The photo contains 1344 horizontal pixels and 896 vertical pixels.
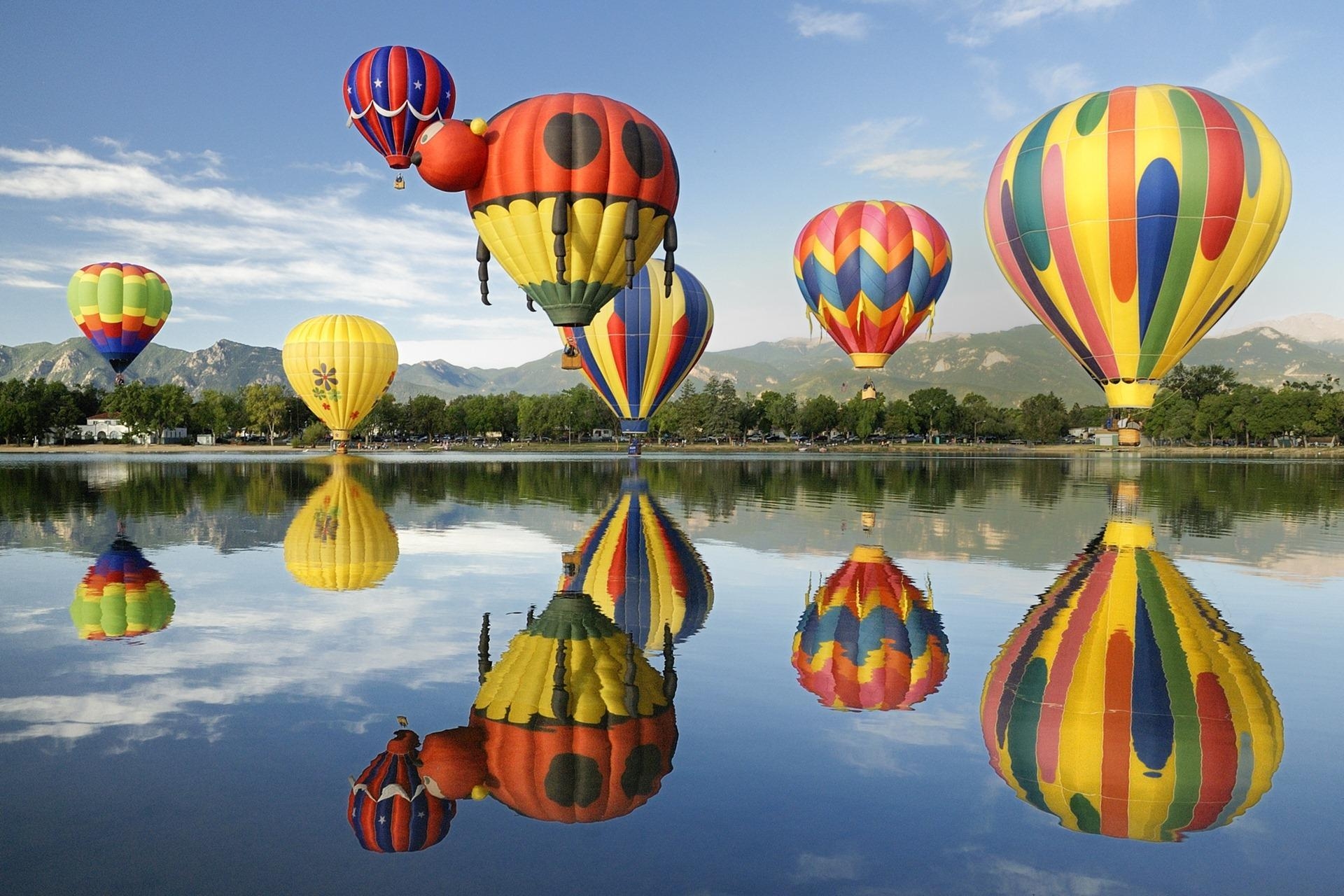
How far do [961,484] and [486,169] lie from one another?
77.4ft

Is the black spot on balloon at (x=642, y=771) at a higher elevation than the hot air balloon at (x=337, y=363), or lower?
lower

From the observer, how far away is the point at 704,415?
375ft

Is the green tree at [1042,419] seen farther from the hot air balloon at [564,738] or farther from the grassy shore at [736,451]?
the hot air balloon at [564,738]

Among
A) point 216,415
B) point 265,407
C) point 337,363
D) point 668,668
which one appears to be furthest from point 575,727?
point 216,415

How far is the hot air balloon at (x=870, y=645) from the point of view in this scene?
6.70 metres

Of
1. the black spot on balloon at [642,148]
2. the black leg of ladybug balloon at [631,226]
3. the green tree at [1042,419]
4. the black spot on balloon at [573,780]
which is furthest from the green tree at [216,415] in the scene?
the black spot on balloon at [573,780]

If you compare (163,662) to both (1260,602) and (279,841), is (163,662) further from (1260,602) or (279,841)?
(1260,602)

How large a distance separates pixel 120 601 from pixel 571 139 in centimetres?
1137

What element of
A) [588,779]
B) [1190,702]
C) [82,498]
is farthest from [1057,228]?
[82,498]

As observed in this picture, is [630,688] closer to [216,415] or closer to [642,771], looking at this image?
[642,771]

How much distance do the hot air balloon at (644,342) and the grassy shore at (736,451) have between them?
43665mm

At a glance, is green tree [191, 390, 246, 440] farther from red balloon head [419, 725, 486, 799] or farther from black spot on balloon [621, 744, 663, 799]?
black spot on balloon [621, 744, 663, 799]

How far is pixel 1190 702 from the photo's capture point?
20.7ft

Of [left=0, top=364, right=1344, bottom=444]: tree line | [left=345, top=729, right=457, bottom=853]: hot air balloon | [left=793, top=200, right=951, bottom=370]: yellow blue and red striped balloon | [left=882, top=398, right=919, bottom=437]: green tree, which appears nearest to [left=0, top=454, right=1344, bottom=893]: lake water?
[left=345, top=729, right=457, bottom=853]: hot air balloon
